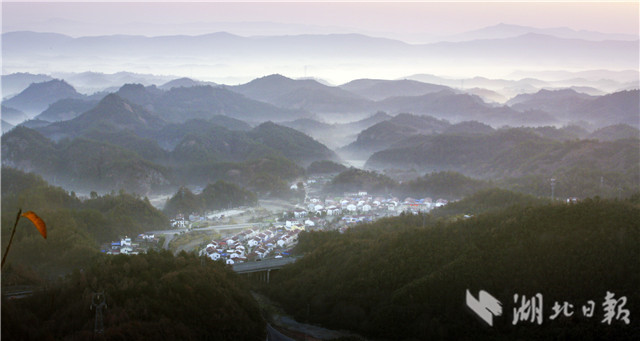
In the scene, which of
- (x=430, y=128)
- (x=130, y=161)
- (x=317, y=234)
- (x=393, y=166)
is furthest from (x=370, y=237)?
(x=430, y=128)

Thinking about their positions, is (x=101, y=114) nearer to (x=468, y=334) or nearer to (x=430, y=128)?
(x=430, y=128)

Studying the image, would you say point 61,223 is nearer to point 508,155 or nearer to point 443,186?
point 443,186

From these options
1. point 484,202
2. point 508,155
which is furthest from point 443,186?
point 508,155

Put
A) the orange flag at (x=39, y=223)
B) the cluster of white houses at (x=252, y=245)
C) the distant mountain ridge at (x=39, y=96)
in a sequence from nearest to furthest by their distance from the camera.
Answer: the orange flag at (x=39, y=223) < the cluster of white houses at (x=252, y=245) < the distant mountain ridge at (x=39, y=96)

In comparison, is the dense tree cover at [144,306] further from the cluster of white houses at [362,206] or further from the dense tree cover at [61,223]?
the cluster of white houses at [362,206]

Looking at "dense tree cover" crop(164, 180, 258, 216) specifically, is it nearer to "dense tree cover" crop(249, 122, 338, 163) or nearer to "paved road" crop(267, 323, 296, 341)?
"dense tree cover" crop(249, 122, 338, 163)

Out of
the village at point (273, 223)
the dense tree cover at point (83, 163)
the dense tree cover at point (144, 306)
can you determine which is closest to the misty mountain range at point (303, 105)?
the dense tree cover at point (83, 163)

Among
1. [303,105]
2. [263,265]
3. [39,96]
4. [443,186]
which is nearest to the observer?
[263,265]
